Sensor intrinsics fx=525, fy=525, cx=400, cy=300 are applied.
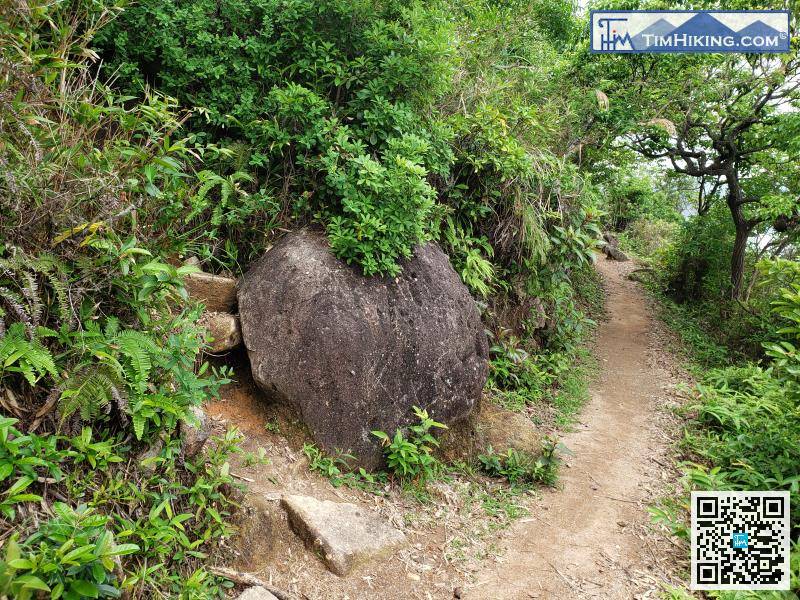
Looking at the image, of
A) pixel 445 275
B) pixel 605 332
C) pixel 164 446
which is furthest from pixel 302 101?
pixel 605 332

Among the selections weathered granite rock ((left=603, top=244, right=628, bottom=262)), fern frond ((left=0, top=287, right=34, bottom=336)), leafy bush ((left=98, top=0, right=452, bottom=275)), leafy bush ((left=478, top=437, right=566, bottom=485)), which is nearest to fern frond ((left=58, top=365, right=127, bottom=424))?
fern frond ((left=0, top=287, right=34, bottom=336))

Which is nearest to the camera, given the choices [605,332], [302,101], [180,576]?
[180,576]

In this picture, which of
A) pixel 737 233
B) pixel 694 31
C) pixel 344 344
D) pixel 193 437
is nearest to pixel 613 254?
pixel 737 233

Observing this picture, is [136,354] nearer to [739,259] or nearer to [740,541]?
[740,541]

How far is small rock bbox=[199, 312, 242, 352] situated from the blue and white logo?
34.5 ft

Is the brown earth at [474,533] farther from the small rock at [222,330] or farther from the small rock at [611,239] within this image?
the small rock at [611,239]

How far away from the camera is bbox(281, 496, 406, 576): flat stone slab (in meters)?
3.99

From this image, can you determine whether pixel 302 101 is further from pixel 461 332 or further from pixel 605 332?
pixel 605 332

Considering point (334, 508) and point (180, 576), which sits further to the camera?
point (334, 508)

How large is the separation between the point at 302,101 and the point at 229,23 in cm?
128

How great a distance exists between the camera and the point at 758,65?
500 inches

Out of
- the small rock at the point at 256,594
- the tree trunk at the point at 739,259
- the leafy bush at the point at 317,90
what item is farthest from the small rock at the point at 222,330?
the tree trunk at the point at 739,259

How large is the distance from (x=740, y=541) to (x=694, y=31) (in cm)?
1113

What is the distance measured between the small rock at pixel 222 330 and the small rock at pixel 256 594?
2243mm
